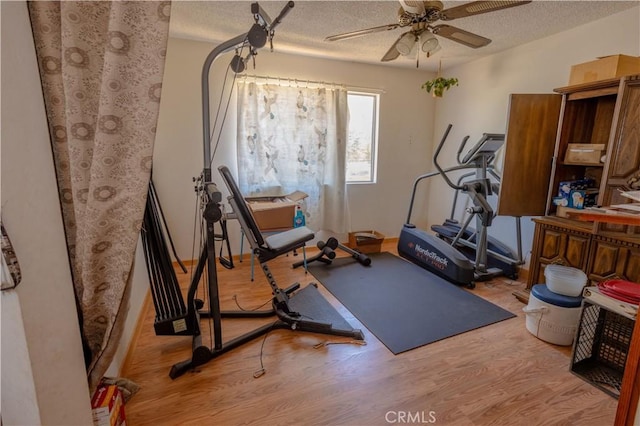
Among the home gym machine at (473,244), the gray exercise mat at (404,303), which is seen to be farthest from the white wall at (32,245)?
the home gym machine at (473,244)

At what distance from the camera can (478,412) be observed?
1488 mm

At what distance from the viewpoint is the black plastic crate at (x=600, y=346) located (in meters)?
1.70

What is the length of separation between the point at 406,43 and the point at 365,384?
2109mm

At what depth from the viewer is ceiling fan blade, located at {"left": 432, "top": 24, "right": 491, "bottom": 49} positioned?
200cm

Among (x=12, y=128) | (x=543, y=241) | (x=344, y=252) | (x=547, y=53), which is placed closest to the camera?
(x=12, y=128)

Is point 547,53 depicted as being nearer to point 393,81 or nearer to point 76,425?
point 393,81

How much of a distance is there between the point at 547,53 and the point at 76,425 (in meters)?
3.95

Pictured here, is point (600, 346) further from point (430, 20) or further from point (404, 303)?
point (430, 20)

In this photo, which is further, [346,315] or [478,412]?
[346,315]

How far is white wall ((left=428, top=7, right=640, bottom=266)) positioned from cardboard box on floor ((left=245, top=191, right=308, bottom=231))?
6.91ft

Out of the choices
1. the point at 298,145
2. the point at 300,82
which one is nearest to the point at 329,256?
the point at 298,145

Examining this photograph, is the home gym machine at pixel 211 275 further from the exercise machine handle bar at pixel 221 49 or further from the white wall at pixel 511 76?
the white wall at pixel 511 76

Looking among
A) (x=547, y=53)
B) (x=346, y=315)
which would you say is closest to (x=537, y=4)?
(x=547, y=53)

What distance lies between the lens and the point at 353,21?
8.19 feet
